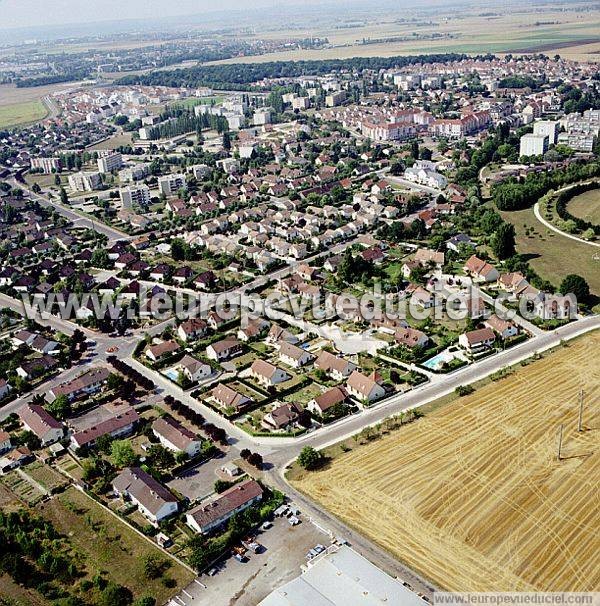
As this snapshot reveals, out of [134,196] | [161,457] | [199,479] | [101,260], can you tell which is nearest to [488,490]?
[199,479]

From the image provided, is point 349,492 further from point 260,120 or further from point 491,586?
point 260,120

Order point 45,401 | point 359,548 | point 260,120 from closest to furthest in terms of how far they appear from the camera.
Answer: point 359,548
point 45,401
point 260,120

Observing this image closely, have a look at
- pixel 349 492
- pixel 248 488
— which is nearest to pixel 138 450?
pixel 248 488

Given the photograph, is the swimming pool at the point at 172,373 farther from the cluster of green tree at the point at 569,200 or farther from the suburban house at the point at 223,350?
the cluster of green tree at the point at 569,200

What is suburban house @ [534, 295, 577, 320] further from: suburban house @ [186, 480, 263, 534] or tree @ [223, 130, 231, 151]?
tree @ [223, 130, 231, 151]

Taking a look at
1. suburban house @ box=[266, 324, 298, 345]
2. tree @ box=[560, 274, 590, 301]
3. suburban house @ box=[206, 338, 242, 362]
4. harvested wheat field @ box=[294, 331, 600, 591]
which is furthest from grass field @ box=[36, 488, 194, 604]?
tree @ box=[560, 274, 590, 301]

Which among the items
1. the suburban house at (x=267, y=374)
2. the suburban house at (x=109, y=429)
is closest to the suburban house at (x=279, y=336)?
the suburban house at (x=267, y=374)

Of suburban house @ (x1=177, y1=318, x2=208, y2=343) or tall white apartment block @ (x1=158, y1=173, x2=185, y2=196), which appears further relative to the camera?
tall white apartment block @ (x1=158, y1=173, x2=185, y2=196)
